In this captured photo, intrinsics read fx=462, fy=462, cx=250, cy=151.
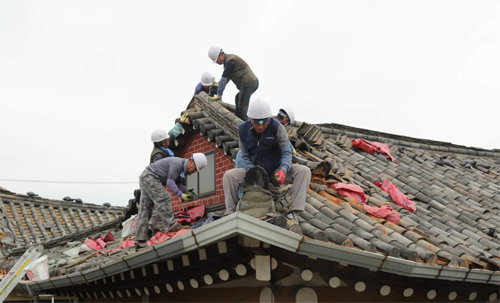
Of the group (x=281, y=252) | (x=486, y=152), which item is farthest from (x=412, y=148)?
(x=281, y=252)

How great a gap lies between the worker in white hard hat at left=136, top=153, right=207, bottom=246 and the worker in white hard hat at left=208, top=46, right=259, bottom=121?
7.07 feet

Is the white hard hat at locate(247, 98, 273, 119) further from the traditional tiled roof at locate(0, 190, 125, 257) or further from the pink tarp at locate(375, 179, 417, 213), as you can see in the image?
the traditional tiled roof at locate(0, 190, 125, 257)

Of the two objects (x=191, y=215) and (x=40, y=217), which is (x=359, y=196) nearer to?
(x=191, y=215)

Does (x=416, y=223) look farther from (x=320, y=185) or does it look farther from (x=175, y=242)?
(x=175, y=242)

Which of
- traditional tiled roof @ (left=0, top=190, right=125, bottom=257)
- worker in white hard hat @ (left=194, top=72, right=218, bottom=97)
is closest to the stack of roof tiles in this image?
traditional tiled roof @ (left=0, top=190, right=125, bottom=257)

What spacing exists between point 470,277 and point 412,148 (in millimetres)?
7599

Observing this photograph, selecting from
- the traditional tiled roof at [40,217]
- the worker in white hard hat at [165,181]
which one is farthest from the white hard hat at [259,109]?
the traditional tiled roof at [40,217]

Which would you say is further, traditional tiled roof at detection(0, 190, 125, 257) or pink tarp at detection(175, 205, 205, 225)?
traditional tiled roof at detection(0, 190, 125, 257)

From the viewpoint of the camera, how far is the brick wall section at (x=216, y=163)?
8.20m

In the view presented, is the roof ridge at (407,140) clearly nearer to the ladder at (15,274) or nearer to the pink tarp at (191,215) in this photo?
the pink tarp at (191,215)

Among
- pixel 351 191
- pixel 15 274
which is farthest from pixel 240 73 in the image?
pixel 15 274

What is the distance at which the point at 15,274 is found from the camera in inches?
264

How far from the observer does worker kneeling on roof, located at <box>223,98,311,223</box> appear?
556cm

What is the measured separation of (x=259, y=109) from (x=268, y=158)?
31.0 inches
